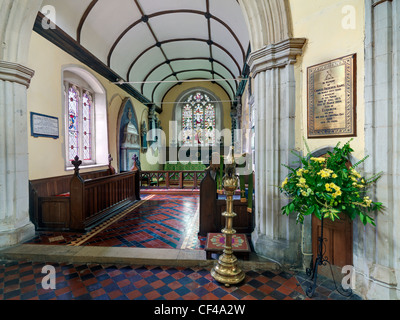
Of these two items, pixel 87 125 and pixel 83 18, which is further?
pixel 87 125

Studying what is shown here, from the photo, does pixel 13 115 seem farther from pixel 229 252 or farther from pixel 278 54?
pixel 278 54

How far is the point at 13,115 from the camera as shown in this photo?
334cm

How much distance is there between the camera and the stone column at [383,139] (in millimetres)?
1988

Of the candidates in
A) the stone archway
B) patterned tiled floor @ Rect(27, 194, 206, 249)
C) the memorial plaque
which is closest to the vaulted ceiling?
the stone archway

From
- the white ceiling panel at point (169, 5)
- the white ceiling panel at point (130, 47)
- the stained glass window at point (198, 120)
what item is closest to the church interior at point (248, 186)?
the white ceiling panel at point (169, 5)

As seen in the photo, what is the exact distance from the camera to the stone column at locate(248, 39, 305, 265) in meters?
2.74

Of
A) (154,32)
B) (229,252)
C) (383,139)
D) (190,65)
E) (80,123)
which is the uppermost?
(190,65)

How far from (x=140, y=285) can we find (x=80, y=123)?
5773 mm

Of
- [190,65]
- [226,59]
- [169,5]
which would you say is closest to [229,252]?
[169,5]

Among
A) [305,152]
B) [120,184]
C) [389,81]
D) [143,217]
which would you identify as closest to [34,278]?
[143,217]

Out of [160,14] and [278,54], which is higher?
[160,14]

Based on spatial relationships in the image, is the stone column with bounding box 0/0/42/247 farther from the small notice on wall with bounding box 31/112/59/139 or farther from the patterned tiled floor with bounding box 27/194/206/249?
the small notice on wall with bounding box 31/112/59/139

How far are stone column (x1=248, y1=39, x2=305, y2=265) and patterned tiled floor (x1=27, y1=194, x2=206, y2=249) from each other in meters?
1.14

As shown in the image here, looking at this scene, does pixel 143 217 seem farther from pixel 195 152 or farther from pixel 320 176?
pixel 195 152
